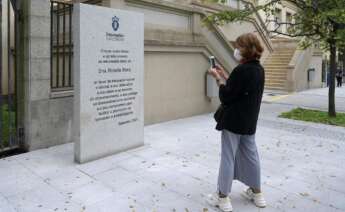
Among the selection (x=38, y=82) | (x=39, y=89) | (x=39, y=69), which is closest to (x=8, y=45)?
(x=39, y=69)

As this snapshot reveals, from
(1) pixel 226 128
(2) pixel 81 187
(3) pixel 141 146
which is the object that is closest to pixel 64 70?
(3) pixel 141 146

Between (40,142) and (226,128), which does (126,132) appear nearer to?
(40,142)

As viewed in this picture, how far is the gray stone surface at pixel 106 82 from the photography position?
4941mm

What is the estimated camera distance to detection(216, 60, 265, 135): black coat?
345cm

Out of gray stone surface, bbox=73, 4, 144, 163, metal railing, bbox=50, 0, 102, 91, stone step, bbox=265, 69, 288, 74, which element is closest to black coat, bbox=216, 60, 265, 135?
gray stone surface, bbox=73, 4, 144, 163

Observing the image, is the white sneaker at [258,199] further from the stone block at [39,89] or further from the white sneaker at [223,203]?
the stone block at [39,89]

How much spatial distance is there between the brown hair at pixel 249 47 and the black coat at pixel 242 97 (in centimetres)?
7

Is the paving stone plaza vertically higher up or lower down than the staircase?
lower down

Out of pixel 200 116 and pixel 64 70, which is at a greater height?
pixel 64 70

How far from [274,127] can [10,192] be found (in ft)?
19.4

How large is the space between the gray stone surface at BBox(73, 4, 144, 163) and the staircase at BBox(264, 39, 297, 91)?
12.4 meters

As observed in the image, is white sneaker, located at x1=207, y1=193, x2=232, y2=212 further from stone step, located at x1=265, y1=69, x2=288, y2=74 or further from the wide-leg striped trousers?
stone step, located at x1=265, y1=69, x2=288, y2=74

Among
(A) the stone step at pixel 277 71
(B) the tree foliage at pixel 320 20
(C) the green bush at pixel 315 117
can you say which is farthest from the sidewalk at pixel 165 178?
(A) the stone step at pixel 277 71

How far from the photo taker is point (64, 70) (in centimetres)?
636
